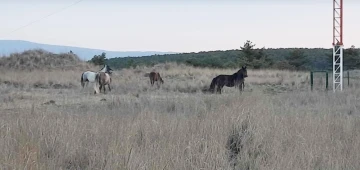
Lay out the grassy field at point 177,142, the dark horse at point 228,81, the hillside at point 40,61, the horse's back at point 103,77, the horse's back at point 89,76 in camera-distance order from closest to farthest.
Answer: the grassy field at point 177,142, the horse's back at point 103,77, the dark horse at point 228,81, the horse's back at point 89,76, the hillside at point 40,61

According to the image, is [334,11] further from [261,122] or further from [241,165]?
[241,165]

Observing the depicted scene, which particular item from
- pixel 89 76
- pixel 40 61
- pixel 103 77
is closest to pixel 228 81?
pixel 103 77

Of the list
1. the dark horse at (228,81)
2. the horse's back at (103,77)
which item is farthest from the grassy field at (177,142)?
the horse's back at (103,77)

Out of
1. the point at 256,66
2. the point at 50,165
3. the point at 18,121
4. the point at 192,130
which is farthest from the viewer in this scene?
the point at 256,66

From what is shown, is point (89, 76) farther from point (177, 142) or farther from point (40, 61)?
point (177, 142)

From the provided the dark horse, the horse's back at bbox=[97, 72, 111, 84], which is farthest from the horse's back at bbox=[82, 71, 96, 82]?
the dark horse

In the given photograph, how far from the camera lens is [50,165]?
4.45m

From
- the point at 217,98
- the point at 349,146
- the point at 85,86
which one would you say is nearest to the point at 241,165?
the point at 349,146

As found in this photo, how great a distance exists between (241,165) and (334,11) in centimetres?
2241

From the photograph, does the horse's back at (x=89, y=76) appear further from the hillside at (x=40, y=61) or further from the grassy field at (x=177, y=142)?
the grassy field at (x=177, y=142)

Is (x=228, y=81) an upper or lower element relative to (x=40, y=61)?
lower

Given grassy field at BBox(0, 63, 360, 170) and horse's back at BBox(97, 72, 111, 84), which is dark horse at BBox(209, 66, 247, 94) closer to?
horse's back at BBox(97, 72, 111, 84)

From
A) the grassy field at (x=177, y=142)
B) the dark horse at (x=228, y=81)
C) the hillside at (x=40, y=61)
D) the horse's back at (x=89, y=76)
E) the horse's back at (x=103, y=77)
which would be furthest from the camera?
the hillside at (x=40, y=61)

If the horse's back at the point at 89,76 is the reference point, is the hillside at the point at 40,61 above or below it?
above
